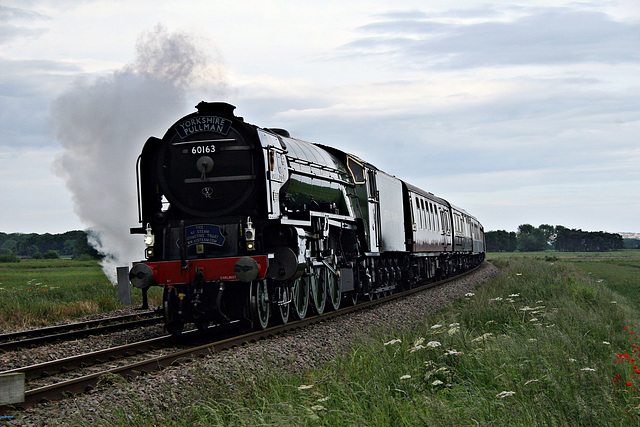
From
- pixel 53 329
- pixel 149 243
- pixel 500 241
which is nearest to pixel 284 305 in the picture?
pixel 149 243

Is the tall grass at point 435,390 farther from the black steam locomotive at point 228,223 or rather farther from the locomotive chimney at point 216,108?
the locomotive chimney at point 216,108

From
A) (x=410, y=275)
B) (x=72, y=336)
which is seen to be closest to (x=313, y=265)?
(x=72, y=336)

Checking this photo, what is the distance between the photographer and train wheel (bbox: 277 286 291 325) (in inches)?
468

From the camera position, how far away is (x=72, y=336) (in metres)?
11.3

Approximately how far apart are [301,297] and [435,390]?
670 cm

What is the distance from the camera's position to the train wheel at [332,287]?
14308mm

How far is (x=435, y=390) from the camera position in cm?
661

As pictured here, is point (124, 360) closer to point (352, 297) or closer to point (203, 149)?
point (203, 149)

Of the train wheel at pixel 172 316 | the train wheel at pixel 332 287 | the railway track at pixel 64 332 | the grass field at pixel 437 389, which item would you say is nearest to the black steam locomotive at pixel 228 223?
the train wheel at pixel 172 316

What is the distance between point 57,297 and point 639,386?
54.9 ft

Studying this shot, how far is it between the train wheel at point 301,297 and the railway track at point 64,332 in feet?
10.4

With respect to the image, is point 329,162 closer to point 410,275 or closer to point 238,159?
point 238,159

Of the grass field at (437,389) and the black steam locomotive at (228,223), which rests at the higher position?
the black steam locomotive at (228,223)

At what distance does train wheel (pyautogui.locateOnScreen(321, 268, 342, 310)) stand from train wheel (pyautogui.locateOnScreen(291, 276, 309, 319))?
0.97 m
